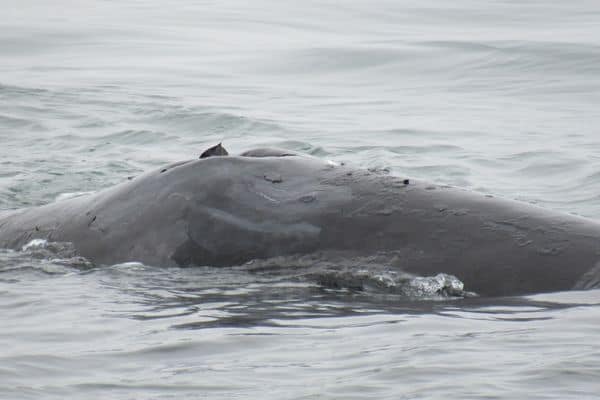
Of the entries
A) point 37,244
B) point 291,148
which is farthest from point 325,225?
point 291,148

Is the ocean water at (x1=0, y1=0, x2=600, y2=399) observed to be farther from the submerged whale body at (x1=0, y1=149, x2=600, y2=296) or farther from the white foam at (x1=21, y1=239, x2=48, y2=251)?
the submerged whale body at (x1=0, y1=149, x2=600, y2=296)

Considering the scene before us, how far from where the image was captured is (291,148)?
13312 mm

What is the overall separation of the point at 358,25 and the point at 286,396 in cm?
2120

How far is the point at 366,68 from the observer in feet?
64.4

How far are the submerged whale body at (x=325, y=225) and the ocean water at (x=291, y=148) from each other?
12 cm

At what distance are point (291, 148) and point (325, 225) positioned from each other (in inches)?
290

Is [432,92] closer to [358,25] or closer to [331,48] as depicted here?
[331,48]

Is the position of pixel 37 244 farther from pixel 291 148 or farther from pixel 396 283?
pixel 291 148

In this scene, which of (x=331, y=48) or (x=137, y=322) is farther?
(x=331, y=48)

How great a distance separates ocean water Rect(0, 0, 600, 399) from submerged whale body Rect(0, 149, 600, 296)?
0.40 ft

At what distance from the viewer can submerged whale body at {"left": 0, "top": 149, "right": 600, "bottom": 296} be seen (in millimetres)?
5637

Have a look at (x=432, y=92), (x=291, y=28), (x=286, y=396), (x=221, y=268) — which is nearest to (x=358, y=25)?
(x=291, y=28)

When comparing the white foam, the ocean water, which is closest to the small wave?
the ocean water

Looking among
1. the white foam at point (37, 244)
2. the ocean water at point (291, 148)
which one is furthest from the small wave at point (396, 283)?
the white foam at point (37, 244)
